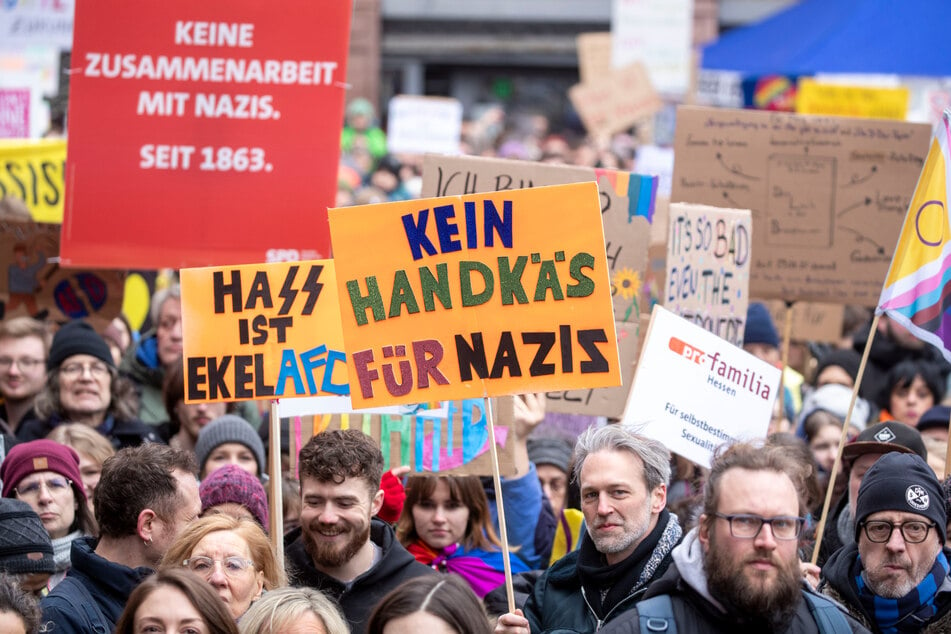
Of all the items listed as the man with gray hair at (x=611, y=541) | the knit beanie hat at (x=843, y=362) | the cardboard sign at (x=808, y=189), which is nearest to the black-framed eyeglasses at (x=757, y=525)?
the man with gray hair at (x=611, y=541)

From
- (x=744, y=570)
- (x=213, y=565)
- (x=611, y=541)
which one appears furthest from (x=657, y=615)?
(x=213, y=565)

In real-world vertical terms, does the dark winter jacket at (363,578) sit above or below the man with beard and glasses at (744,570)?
below

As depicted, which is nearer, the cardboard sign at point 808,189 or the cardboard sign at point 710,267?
the cardboard sign at point 710,267

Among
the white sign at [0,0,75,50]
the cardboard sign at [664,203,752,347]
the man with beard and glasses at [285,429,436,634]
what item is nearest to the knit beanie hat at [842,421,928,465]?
the cardboard sign at [664,203,752,347]

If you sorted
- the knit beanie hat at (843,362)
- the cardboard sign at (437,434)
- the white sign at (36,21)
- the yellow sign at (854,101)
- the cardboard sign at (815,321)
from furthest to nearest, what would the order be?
the yellow sign at (854,101) → the white sign at (36,21) → the cardboard sign at (815,321) → the knit beanie hat at (843,362) → the cardboard sign at (437,434)

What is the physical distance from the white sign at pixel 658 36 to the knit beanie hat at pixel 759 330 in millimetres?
8365

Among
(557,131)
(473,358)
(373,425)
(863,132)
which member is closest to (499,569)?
(373,425)

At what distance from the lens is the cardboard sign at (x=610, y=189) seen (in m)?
6.64

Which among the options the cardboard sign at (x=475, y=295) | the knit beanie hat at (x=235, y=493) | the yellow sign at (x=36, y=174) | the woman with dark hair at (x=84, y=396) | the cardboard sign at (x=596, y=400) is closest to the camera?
the cardboard sign at (x=475, y=295)

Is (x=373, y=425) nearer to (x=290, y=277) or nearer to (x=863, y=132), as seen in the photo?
(x=290, y=277)

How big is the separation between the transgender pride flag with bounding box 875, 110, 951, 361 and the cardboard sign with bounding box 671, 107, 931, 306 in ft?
7.28

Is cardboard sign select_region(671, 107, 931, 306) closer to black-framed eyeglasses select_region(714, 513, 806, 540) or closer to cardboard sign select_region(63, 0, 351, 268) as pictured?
cardboard sign select_region(63, 0, 351, 268)

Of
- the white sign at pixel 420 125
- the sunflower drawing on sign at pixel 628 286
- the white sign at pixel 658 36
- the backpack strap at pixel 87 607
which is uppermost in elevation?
the white sign at pixel 658 36

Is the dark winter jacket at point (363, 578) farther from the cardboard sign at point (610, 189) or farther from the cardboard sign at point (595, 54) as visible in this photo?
the cardboard sign at point (595, 54)
